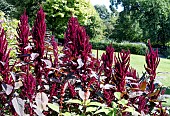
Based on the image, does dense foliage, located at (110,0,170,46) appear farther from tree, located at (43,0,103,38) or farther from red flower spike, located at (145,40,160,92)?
red flower spike, located at (145,40,160,92)

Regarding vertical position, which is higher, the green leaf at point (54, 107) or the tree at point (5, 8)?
the tree at point (5, 8)

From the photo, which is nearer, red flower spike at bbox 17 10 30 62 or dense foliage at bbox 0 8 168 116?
dense foliage at bbox 0 8 168 116

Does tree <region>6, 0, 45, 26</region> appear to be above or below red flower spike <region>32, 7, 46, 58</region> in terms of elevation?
above

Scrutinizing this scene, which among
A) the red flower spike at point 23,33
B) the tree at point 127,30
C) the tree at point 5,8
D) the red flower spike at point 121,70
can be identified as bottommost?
the tree at point 127,30

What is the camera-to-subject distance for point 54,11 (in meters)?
20.6

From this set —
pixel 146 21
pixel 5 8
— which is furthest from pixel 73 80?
pixel 146 21

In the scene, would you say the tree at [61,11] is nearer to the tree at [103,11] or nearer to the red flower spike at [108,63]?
the red flower spike at [108,63]

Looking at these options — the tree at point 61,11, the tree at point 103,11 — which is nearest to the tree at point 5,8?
the tree at point 61,11

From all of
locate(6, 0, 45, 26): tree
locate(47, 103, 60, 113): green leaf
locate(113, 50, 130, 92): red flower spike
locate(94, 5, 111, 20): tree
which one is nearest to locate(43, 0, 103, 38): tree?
locate(6, 0, 45, 26): tree

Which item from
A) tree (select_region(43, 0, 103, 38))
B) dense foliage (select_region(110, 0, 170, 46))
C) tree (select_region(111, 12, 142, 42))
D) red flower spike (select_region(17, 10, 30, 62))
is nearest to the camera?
red flower spike (select_region(17, 10, 30, 62))

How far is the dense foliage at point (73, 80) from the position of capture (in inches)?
57.6

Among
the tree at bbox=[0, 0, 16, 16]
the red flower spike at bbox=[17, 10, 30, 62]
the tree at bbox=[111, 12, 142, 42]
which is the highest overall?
the tree at bbox=[0, 0, 16, 16]

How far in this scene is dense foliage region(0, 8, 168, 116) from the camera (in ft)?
4.80

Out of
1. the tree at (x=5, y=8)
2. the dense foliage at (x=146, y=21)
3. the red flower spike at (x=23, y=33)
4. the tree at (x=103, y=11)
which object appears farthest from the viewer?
the tree at (x=103, y=11)
